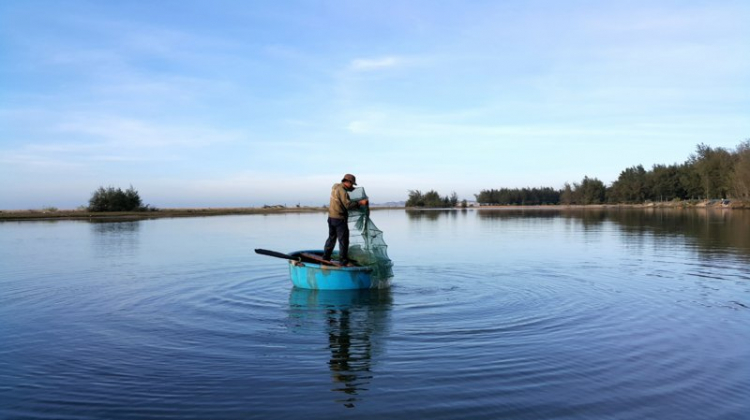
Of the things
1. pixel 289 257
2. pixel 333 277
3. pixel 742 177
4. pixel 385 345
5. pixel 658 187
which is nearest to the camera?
pixel 385 345

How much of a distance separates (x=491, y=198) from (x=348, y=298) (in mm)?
142135

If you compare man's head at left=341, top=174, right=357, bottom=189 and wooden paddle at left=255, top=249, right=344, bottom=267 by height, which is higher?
man's head at left=341, top=174, right=357, bottom=189

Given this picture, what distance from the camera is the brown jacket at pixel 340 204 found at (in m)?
14.0

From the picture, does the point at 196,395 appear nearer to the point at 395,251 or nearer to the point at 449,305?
the point at 449,305

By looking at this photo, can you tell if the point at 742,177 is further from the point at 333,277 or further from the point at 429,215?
the point at 333,277

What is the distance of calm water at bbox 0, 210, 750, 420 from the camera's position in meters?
6.07

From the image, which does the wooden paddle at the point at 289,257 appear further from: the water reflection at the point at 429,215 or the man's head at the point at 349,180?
the water reflection at the point at 429,215

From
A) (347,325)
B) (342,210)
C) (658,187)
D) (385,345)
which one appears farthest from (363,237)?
(658,187)

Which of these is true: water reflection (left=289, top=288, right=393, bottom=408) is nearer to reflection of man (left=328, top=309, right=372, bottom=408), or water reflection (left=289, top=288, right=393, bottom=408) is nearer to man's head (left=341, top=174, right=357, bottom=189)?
reflection of man (left=328, top=309, right=372, bottom=408)

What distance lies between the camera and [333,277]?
43.4 feet

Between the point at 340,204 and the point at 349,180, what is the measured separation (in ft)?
2.23

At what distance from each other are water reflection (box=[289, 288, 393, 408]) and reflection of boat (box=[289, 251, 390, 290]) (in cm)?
16

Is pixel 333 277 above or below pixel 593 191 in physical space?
below

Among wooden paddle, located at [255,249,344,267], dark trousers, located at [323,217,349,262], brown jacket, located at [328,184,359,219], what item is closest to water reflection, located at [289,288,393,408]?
wooden paddle, located at [255,249,344,267]
